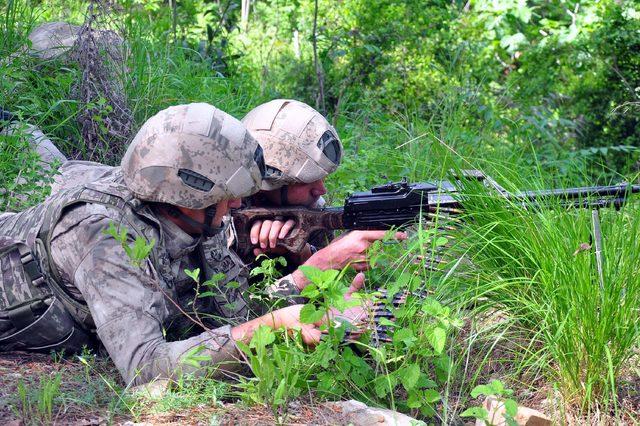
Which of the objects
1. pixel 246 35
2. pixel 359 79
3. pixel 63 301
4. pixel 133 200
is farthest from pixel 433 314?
pixel 246 35

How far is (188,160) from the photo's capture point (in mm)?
3738

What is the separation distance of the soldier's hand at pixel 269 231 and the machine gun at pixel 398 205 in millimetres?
24

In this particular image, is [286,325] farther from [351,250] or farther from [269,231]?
[269,231]

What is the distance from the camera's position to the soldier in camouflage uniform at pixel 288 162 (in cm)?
473

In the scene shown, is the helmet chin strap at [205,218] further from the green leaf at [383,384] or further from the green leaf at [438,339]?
the green leaf at [438,339]

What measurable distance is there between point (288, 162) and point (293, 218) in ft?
0.93

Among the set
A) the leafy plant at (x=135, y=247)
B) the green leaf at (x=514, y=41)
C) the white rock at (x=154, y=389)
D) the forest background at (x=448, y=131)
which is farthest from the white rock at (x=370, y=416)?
the green leaf at (x=514, y=41)

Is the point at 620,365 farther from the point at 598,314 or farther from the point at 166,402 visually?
the point at 166,402

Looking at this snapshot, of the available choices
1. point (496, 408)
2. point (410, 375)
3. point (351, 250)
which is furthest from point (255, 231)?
point (496, 408)

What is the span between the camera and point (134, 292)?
360 centimetres

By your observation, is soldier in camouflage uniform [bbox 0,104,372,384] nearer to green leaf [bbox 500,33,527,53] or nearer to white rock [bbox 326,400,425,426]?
white rock [bbox 326,400,425,426]

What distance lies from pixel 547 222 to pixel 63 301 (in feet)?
6.53

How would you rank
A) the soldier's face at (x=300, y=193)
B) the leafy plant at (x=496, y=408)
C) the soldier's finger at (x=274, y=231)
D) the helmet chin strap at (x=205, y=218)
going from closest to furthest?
the leafy plant at (x=496, y=408), the helmet chin strap at (x=205, y=218), the soldier's finger at (x=274, y=231), the soldier's face at (x=300, y=193)

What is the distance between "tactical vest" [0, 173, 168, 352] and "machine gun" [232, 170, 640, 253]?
0.94 m
